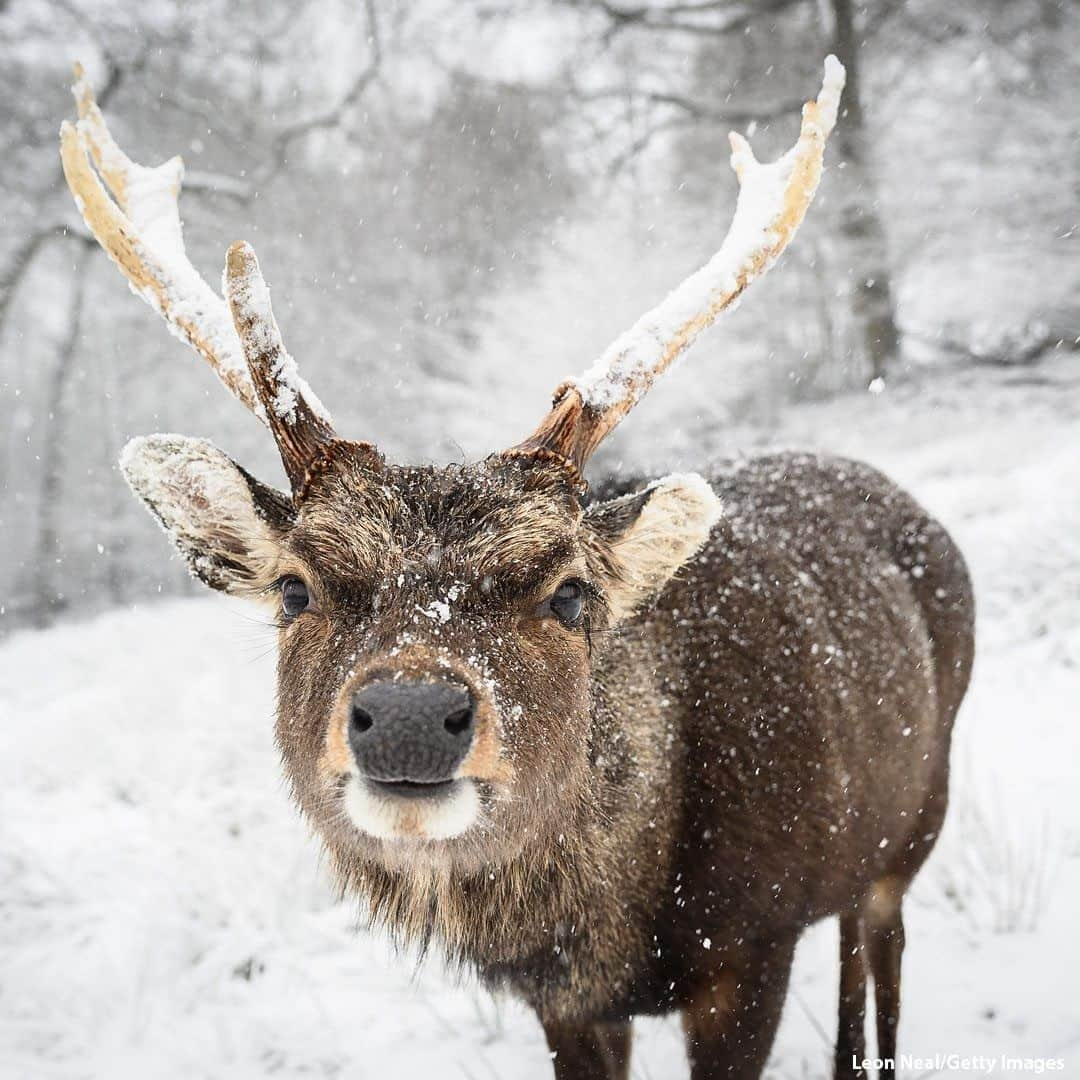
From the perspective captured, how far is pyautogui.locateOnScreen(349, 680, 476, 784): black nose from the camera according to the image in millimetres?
1762

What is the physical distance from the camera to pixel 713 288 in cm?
271

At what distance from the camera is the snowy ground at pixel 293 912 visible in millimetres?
3926

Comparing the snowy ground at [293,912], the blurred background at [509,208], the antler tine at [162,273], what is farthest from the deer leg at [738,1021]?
the blurred background at [509,208]

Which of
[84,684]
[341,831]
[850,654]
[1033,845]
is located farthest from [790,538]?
[84,684]

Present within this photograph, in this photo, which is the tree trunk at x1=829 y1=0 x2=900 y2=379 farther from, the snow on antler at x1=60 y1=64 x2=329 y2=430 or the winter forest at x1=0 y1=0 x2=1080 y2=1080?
the snow on antler at x1=60 y1=64 x2=329 y2=430

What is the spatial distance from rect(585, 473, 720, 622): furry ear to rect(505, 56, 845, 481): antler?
0.19m

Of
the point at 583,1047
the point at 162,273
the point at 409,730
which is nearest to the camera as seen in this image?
the point at 409,730

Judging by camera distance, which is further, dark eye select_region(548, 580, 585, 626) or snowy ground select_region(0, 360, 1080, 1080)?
snowy ground select_region(0, 360, 1080, 1080)

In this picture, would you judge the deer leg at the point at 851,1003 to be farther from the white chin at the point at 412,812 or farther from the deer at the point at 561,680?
the white chin at the point at 412,812

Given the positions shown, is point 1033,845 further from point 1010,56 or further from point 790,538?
point 1010,56

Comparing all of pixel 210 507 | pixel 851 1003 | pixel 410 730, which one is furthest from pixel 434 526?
pixel 851 1003

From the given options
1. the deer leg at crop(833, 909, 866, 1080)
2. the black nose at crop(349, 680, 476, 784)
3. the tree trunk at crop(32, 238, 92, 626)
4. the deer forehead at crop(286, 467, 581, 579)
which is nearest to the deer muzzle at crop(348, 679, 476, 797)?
the black nose at crop(349, 680, 476, 784)

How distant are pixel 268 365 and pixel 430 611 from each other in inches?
37.9

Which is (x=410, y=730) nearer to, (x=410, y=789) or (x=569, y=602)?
(x=410, y=789)
